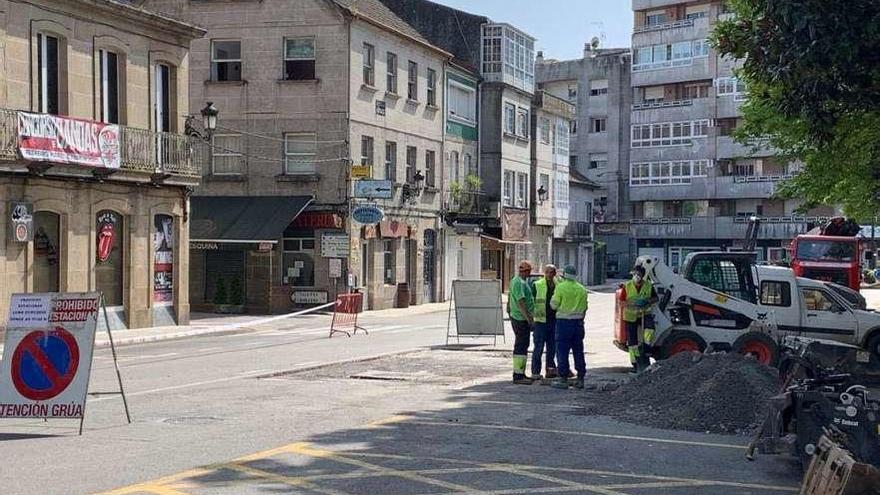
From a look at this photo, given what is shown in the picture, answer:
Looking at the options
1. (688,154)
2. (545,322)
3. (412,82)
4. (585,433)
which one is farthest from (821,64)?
(688,154)

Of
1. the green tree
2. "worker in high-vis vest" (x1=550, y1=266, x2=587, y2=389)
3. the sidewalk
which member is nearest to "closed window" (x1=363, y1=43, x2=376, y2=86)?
the sidewalk

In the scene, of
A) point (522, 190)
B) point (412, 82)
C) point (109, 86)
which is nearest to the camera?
point (109, 86)

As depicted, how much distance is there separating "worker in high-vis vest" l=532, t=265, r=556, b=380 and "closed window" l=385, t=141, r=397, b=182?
77.6ft

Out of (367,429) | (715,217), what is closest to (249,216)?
(367,429)

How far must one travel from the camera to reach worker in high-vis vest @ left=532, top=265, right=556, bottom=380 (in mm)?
15703

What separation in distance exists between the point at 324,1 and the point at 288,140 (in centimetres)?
479

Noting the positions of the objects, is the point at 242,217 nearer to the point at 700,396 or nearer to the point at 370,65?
the point at 370,65

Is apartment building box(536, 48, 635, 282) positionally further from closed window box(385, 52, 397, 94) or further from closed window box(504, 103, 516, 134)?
closed window box(385, 52, 397, 94)

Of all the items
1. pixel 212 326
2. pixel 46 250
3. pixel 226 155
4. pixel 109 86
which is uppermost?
pixel 109 86

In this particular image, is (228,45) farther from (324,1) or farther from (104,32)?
(104,32)

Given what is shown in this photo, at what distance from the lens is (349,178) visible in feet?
116

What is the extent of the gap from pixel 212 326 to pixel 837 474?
23.4m

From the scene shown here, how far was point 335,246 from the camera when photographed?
3434 centimetres

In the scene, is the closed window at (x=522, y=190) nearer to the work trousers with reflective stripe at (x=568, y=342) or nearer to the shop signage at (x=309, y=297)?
the shop signage at (x=309, y=297)
